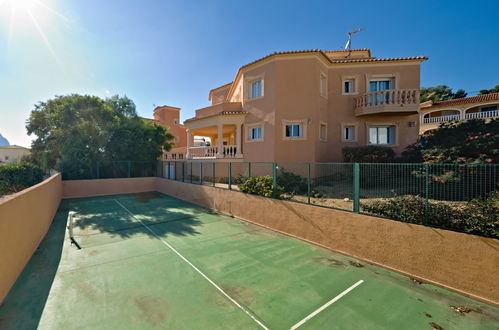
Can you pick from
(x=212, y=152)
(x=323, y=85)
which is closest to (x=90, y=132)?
(x=212, y=152)

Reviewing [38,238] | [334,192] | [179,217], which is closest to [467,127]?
[334,192]

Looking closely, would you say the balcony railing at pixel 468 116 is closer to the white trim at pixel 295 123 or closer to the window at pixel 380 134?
the window at pixel 380 134

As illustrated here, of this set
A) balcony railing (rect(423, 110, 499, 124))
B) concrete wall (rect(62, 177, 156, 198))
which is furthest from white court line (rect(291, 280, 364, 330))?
balcony railing (rect(423, 110, 499, 124))

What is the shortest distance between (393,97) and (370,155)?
426 centimetres

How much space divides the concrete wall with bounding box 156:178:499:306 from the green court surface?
264 millimetres

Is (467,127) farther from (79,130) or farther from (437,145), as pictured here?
(79,130)

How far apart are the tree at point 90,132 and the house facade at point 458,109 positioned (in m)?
30.4

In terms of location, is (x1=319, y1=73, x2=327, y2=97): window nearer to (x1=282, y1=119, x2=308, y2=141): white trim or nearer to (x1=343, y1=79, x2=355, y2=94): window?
(x1=343, y1=79, x2=355, y2=94): window

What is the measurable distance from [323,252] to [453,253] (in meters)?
2.94

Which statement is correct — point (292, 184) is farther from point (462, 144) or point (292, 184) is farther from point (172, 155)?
point (172, 155)

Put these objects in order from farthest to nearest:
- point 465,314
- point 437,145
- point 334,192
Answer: point 437,145 < point 334,192 < point 465,314

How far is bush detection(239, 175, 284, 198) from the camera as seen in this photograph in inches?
340

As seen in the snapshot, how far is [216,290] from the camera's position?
4527 mm

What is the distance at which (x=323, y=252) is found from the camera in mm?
6484
